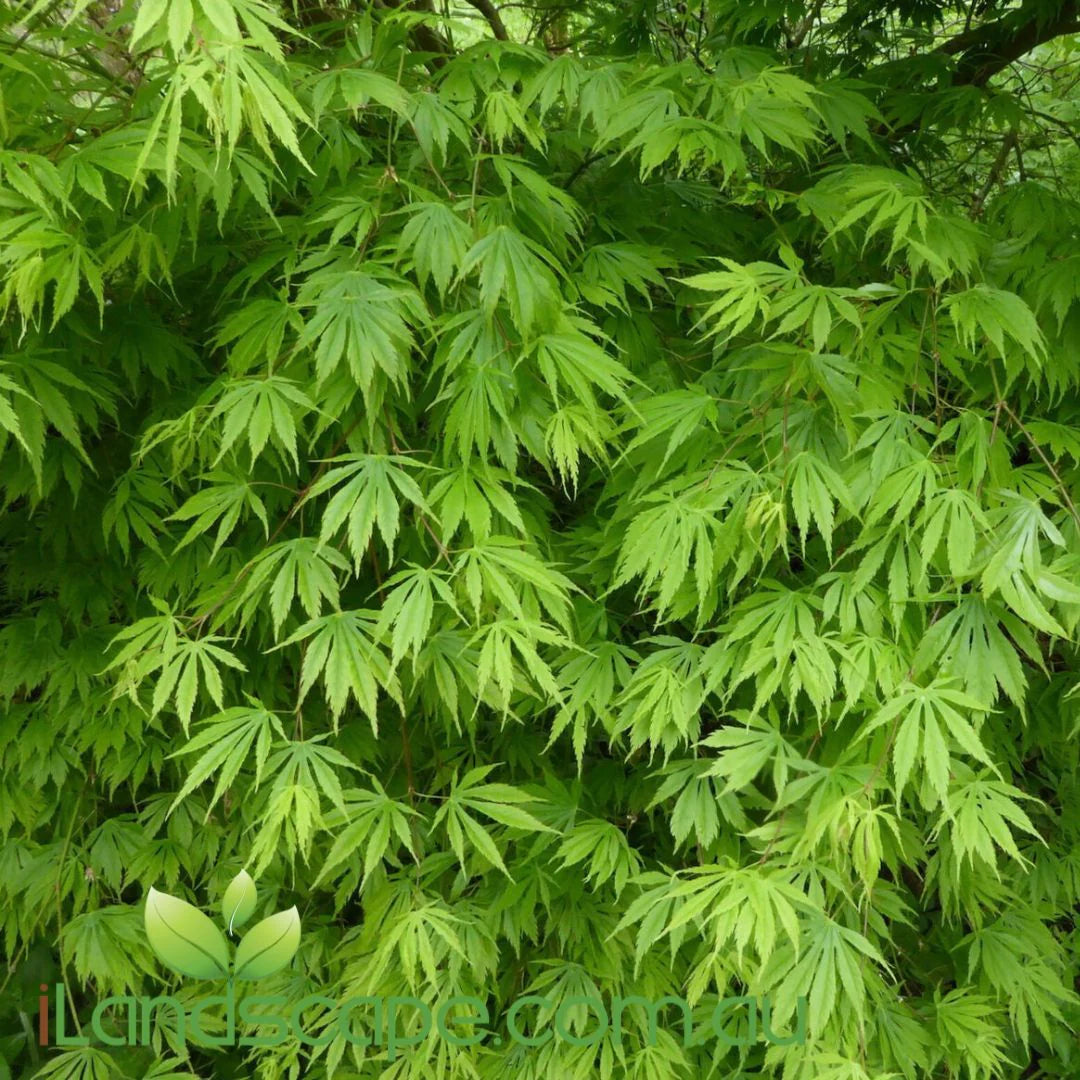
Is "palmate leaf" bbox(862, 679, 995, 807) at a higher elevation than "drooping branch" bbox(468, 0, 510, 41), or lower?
lower

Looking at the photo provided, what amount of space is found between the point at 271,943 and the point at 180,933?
18cm

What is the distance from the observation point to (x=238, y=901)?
1957mm

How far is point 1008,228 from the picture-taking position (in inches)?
81.7

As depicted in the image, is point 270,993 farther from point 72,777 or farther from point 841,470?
point 841,470

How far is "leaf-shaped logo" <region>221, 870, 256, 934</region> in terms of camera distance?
1941mm

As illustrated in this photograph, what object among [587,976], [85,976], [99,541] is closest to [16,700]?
[99,541]

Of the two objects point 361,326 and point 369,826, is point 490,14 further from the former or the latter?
point 369,826

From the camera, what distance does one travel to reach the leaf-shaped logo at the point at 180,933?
1964 millimetres

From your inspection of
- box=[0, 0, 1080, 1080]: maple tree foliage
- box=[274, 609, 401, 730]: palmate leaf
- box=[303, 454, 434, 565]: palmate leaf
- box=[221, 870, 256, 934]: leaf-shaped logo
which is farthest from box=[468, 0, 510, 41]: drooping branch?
box=[221, 870, 256, 934]: leaf-shaped logo

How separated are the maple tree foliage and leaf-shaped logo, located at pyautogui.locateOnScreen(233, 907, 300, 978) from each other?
90 mm
